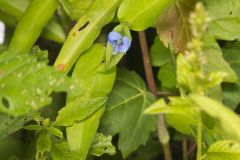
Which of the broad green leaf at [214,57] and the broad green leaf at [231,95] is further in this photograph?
the broad green leaf at [231,95]

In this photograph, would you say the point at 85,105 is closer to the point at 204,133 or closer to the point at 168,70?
the point at 204,133

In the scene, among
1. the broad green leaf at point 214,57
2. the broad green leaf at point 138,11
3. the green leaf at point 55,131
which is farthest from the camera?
the broad green leaf at point 214,57

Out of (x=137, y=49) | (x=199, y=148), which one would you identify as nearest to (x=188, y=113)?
(x=199, y=148)

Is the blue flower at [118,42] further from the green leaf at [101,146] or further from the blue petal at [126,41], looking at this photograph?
the green leaf at [101,146]

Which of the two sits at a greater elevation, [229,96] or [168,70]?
[168,70]

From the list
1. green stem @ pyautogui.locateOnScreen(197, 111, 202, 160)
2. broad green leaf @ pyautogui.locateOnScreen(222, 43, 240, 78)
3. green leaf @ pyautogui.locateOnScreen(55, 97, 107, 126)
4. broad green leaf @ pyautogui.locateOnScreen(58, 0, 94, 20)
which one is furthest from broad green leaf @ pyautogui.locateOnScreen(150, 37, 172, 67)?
green stem @ pyautogui.locateOnScreen(197, 111, 202, 160)

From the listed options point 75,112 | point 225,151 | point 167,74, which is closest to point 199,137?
point 225,151

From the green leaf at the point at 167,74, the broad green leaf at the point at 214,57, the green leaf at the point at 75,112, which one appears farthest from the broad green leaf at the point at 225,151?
the green leaf at the point at 167,74
